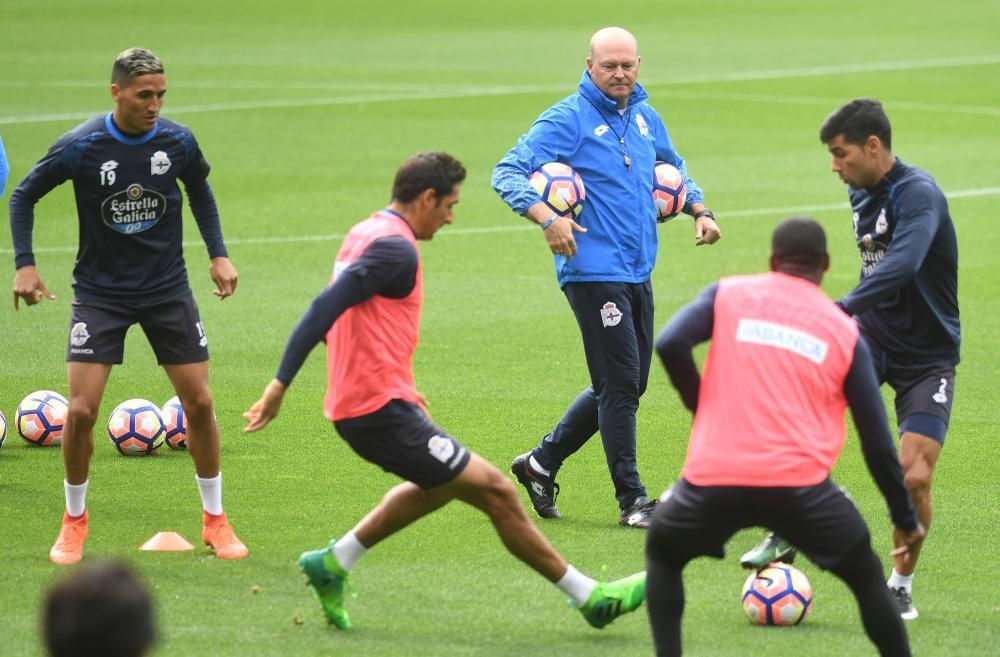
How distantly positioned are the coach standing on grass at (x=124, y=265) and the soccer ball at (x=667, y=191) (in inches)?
108

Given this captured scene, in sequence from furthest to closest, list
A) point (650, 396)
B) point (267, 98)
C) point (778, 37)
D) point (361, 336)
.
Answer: point (778, 37), point (267, 98), point (650, 396), point (361, 336)

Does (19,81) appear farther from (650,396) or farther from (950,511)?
(950,511)

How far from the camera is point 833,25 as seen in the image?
4516 centimetres

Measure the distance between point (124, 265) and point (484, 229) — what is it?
37.7 ft

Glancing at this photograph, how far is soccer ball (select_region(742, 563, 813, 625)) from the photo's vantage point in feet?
24.8

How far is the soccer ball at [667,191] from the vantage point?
9930mm

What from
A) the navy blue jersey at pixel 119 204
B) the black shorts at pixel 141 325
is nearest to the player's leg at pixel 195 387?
the black shorts at pixel 141 325

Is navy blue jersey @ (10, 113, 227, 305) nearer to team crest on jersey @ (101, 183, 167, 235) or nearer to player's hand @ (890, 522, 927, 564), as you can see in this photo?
team crest on jersey @ (101, 183, 167, 235)

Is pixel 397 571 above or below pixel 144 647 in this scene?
below

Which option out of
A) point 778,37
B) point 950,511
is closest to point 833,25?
point 778,37

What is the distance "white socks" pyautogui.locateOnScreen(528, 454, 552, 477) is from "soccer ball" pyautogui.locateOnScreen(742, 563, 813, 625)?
211 cm

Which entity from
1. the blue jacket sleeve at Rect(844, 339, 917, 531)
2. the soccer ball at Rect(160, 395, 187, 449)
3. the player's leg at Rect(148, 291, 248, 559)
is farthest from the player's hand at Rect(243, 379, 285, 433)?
the soccer ball at Rect(160, 395, 187, 449)

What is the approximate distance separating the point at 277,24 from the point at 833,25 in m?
14.6

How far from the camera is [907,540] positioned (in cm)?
669
